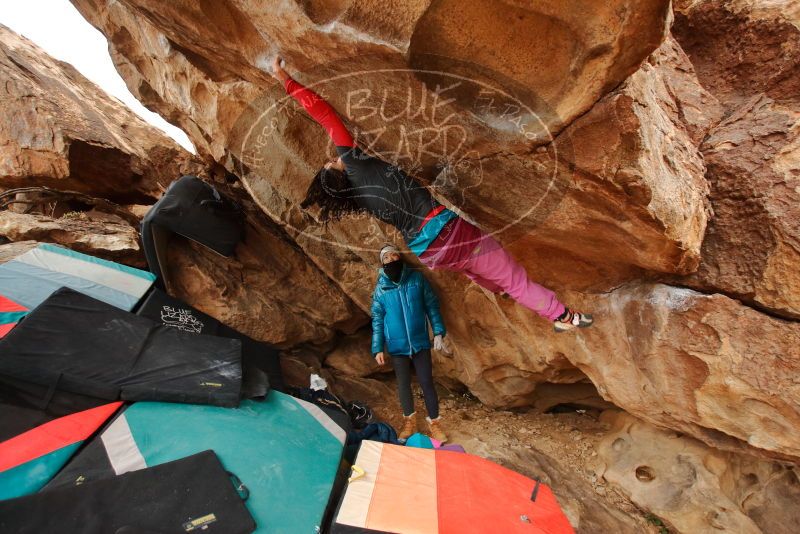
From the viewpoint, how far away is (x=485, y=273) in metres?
3.16

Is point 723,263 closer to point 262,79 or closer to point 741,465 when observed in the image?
point 741,465

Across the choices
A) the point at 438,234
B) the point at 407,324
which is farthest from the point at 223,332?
the point at 438,234

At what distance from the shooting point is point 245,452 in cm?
284

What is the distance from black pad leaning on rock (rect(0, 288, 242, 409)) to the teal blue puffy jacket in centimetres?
149

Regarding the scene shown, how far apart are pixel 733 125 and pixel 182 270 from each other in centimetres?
511

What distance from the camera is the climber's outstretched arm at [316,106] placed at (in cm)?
261

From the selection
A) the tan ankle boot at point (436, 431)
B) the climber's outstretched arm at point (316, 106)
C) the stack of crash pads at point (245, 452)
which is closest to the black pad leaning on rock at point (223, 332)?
the stack of crash pads at point (245, 452)

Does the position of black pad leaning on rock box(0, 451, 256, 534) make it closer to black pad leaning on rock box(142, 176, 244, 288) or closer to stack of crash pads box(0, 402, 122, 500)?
stack of crash pads box(0, 402, 122, 500)

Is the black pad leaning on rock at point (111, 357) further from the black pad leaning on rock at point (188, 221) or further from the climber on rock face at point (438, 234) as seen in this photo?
the climber on rock face at point (438, 234)

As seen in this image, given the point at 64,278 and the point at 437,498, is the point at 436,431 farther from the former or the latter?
the point at 64,278

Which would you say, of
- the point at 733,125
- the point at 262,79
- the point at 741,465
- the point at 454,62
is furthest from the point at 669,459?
the point at 262,79

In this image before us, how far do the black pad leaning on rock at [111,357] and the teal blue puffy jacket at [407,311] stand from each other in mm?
1490

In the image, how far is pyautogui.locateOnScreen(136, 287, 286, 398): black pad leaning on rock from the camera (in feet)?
12.1

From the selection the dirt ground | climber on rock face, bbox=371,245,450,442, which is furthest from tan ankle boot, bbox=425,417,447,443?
the dirt ground
